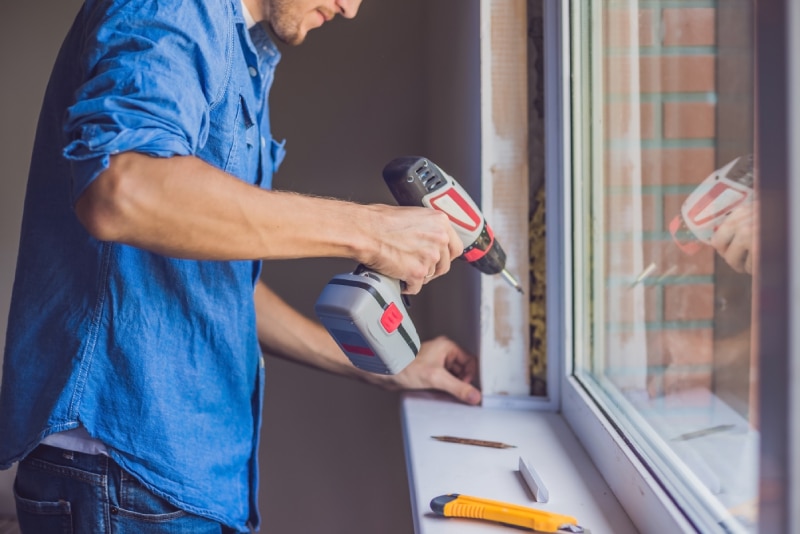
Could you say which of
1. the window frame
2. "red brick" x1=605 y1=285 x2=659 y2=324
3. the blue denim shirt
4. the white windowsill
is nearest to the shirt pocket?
the blue denim shirt

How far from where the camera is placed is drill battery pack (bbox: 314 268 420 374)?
3.34ft

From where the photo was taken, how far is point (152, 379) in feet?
3.43

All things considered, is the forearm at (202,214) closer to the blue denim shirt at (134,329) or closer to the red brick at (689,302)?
the blue denim shirt at (134,329)

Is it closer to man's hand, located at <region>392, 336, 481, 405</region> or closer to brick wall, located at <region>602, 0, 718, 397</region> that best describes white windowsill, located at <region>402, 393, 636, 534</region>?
man's hand, located at <region>392, 336, 481, 405</region>

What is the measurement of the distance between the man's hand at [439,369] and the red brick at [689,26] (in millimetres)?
780

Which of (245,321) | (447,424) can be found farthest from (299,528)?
(245,321)

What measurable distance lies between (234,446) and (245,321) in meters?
0.20

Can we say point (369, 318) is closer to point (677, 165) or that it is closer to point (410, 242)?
point (410, 242)

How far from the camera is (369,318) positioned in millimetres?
1021

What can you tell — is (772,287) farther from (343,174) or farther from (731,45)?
(343,174)

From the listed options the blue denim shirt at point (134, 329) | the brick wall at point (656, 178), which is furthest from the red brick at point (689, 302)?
the blue denim shirt at point (134, 329)

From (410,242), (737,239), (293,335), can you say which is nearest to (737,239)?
(737,239)

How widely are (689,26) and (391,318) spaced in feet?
1.81

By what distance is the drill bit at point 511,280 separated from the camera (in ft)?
4.54
